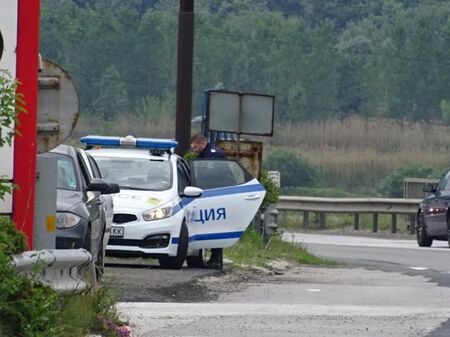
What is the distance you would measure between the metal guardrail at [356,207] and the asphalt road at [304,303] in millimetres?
14185

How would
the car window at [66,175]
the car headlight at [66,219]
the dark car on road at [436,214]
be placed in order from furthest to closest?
the dark car on road at [436,214]
the car window at [66,175]
the car headlight at [66,219]

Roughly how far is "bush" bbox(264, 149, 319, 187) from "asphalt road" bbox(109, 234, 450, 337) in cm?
4550

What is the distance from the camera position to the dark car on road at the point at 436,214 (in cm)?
3019

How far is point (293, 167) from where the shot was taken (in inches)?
2832

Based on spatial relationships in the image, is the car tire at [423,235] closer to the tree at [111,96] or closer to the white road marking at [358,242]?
the white road marking at [358,242]

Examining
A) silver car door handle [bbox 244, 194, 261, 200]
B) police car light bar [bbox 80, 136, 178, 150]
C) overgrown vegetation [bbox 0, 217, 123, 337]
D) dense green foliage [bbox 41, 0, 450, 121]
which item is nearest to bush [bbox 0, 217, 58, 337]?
overgrown vegetation [bbox 0, 217, 123, 337]

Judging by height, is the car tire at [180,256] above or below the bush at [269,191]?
below

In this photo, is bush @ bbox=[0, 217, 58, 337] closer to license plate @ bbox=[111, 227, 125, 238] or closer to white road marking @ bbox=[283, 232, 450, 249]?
license plate @ bbox=[111, 227, 125, 238]

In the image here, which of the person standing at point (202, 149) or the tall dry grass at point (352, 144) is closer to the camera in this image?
the person standing at point (202, 149)

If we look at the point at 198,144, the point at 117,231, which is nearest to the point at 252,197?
the point at 117,231

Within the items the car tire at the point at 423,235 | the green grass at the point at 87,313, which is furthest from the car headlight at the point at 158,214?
the car tire at the point at 423,235

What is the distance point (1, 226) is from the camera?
9.78 m

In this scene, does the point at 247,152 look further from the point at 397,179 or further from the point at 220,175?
the point at 397,179

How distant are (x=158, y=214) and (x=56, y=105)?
8598mm
